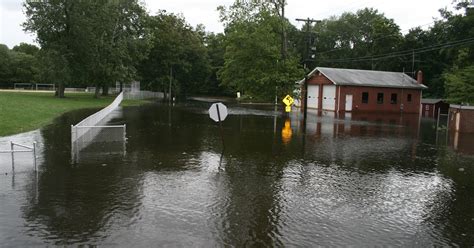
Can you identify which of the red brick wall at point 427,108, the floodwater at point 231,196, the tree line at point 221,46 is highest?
the tree line at point 221,46

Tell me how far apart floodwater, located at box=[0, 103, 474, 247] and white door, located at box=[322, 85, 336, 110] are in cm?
3238

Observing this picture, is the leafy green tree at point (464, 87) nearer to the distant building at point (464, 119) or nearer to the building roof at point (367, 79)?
the distant building at point (464, 119)

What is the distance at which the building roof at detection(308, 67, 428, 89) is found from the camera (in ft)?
161

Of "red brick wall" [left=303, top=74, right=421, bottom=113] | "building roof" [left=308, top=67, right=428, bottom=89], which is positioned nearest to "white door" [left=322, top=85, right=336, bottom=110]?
"red brick wall" [left=303, top=74, right=421, bottom=113]

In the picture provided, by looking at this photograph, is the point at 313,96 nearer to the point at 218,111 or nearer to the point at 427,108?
the point at 427,108

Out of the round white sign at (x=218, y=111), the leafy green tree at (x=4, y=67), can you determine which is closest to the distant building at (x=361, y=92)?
the round white sign at (x=218, y=111)

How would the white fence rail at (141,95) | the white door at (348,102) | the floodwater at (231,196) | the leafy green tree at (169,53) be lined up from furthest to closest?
the leafy green tree at (169,53), the white fence rail at (141,95), the white door at (348,102), the floodwater at (231,196)

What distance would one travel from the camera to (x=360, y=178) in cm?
1146

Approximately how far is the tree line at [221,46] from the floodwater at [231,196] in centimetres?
1876

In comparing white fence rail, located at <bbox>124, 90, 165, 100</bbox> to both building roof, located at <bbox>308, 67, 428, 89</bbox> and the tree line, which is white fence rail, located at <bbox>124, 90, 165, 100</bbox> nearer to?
the tree line

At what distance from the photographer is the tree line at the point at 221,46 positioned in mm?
42625

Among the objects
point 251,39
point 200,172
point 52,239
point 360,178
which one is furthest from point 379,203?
point 251,39

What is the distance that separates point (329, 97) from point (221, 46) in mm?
20975

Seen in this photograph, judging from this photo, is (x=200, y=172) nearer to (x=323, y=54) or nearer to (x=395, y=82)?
(x=395, y=82)
